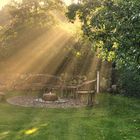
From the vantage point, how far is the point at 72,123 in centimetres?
1146

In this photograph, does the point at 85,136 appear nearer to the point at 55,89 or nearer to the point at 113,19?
the point at 113,19

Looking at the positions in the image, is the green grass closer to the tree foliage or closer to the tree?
the tree

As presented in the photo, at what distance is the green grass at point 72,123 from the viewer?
981cm

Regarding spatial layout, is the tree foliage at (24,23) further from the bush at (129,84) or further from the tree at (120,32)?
the tree at (120,32)

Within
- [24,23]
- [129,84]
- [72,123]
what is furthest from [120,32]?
[24,23]

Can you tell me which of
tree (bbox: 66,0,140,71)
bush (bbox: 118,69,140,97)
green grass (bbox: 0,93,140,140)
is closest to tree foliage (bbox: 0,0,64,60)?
bush (bbox: 118,69,140,97)

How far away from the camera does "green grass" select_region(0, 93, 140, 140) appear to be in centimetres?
981

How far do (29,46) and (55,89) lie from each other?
531 cm

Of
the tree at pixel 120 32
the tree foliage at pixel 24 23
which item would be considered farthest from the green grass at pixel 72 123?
the tree foliage at pixel 24 23

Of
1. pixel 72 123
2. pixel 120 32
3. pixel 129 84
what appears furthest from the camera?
pixel 129 84

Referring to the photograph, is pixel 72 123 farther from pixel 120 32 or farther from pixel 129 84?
pixel 129 84

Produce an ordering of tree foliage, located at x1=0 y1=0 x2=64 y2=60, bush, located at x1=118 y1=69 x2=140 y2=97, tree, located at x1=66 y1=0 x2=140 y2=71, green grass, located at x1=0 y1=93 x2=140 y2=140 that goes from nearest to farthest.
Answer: tree, located at x1=66 y1=0 x2=140 y2=71 < green grass, located at x1=0 y1=93 x2=140 y2=140 < bush, located at x1=118 y1=69 x2=140 y2=97 < tree foliage, located at x1=0 y1=0 x2=64 y2=60

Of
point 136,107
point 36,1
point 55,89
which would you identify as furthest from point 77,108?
point 36,1

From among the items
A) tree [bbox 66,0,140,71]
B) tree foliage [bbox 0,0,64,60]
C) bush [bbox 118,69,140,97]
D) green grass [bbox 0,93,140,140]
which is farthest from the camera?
tree foliage [bbox 0,0,64,60]
